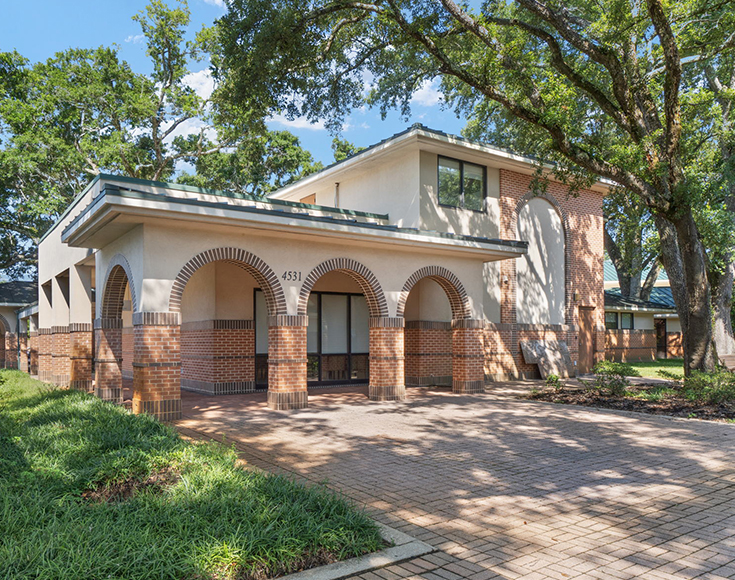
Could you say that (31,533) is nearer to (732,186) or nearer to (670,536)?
(670,536)

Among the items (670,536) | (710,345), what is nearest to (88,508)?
(670,536)

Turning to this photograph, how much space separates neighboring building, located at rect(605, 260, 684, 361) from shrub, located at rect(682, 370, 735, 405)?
15031 millimetres

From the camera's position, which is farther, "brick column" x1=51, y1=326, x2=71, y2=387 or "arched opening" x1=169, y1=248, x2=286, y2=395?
"brick column" x1=51, y1=326, x2=71, y2=387

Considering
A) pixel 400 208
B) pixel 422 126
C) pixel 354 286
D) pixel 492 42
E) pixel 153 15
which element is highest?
pixel 153 15

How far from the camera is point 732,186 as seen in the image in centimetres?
2131

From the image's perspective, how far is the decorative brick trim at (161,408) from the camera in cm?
971

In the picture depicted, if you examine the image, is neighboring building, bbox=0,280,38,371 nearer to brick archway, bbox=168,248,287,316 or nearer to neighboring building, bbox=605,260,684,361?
brick archway, bbox=168,248,287,316

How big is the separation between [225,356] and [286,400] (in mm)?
3716

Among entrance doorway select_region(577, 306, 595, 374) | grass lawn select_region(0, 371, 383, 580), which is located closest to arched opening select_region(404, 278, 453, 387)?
entrance doorway select_region(577, 306, 595, 374)

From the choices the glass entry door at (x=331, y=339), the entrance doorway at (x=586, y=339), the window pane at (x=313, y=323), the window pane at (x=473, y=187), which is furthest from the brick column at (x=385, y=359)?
the entrance doorway at (x=586, y=339)

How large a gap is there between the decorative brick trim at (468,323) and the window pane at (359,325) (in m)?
3.12

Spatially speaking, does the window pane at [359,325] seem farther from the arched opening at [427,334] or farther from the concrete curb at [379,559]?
the concrete curb at [379,559]

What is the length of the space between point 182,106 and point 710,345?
2386cm

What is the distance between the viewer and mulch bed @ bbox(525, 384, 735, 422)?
421 inches
